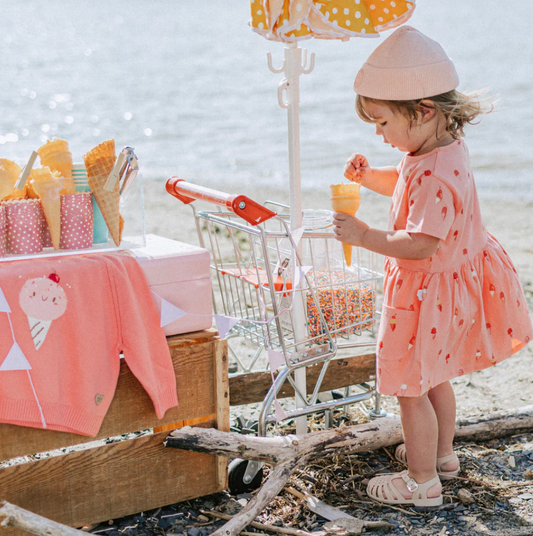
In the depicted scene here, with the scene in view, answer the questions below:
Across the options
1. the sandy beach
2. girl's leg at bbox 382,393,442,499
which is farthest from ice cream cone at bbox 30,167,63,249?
the sandy beach

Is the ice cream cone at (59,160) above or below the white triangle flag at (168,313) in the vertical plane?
above

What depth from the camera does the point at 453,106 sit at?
9.34ft

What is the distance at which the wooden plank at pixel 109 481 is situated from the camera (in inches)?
107

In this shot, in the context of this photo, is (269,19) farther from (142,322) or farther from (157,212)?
(157,212)

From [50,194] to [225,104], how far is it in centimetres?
2053

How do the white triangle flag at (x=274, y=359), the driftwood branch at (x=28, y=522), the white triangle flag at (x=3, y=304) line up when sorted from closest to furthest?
the driftwood branch at (x=28, y=522) → the white triangle flag at (x=3, y=304) → the white triangle flag at (x=274, y=359)

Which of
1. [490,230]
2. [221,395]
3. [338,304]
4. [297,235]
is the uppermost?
[297,235]

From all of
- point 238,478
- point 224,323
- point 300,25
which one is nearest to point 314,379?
point 238,478

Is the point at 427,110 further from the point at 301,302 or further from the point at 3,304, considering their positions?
the point at 3,304

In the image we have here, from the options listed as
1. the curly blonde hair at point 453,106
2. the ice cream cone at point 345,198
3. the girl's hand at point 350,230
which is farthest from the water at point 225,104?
the girl's hand at point 350,230

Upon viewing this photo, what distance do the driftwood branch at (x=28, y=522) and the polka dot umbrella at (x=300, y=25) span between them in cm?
129

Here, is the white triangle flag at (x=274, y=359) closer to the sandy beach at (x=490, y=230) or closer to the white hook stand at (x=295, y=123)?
the white hook stand at (x=295, y=123)

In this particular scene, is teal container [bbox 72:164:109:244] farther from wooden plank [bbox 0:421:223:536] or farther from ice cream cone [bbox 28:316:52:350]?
wooden plank [bbox 0:421:223:536]

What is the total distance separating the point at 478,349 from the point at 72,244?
175 centimetres
